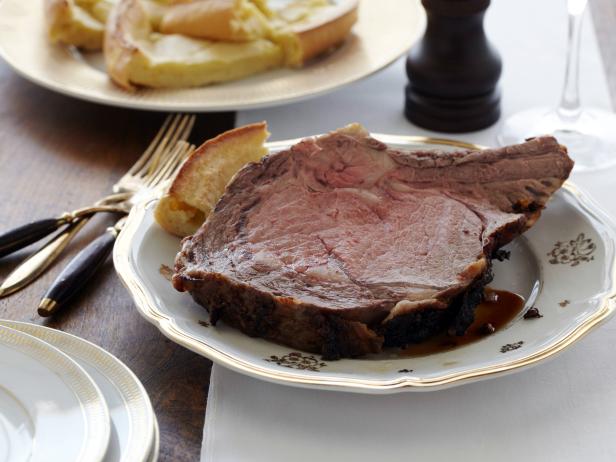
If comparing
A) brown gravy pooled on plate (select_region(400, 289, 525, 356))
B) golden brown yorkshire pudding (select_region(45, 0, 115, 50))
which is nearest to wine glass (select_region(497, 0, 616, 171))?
brown gravy pooled on plate (select_region(400, 289, 525, 356))

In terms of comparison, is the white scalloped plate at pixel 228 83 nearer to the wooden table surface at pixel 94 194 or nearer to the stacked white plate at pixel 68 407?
the wooden table surface at pixel 94 194

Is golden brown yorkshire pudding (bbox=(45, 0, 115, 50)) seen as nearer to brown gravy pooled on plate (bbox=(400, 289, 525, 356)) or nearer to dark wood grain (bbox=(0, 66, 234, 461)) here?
dark wood grain (bbox=(0, 66, 234, 461))

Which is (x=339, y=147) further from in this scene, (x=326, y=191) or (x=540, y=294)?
(x=540, y=294)

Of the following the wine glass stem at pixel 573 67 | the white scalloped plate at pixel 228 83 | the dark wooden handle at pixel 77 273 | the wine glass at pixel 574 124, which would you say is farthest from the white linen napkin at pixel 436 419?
the white scalloped plate at pixel 228 83

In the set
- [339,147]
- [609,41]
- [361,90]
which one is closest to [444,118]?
[361,90]

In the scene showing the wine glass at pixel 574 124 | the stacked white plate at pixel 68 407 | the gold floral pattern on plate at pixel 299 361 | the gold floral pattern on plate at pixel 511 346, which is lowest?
the wine glass at pixel 574 124

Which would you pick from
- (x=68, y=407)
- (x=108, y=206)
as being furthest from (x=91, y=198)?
(x=68, y=407)

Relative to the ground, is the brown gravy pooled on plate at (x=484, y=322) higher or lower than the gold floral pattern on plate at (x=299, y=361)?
lower

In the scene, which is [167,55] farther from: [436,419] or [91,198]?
[436,419]
